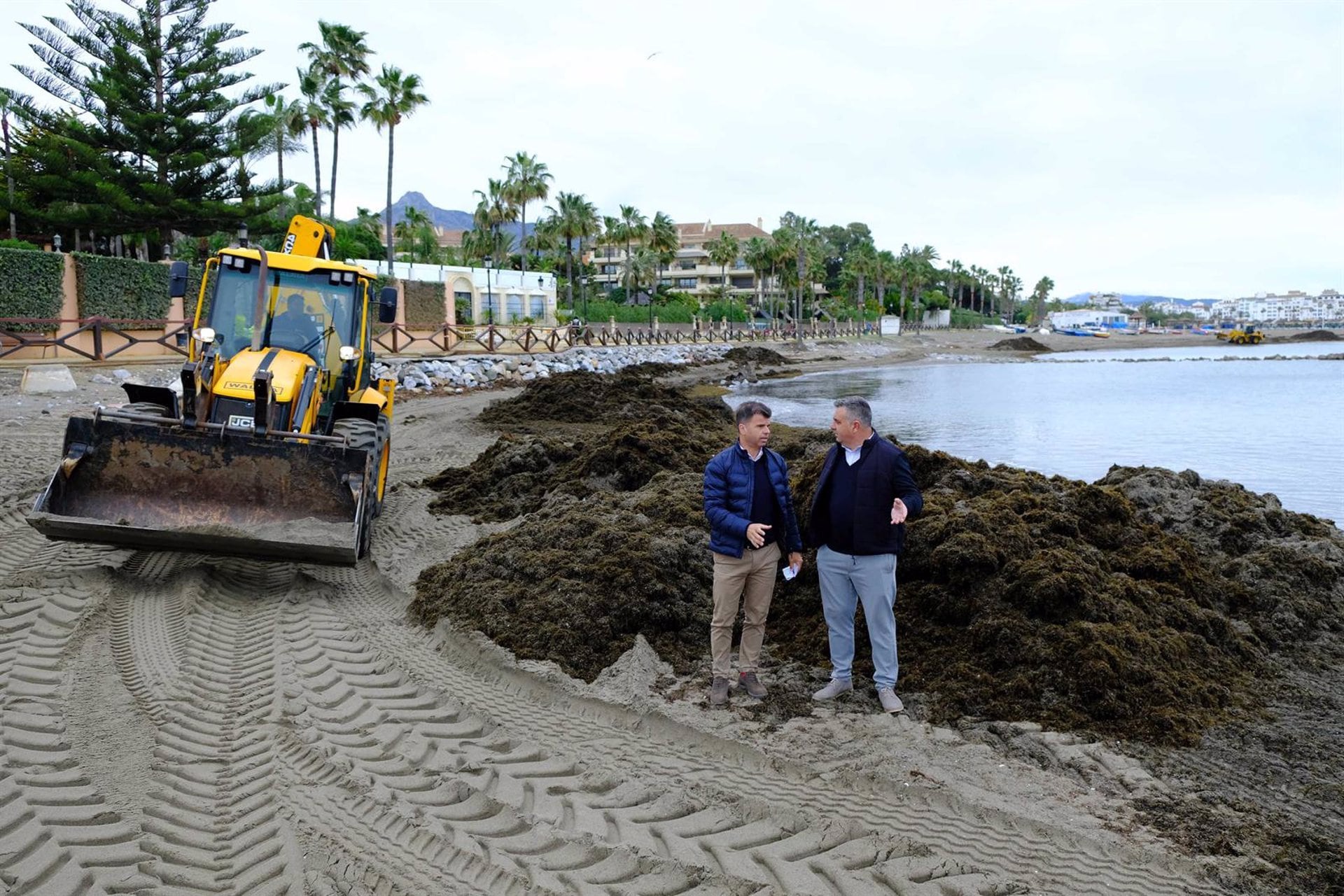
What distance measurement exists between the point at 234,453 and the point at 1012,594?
589cm

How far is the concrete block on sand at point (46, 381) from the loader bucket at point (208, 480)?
13.0 metres

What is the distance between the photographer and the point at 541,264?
80750 millimetres

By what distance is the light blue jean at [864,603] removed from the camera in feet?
17.6

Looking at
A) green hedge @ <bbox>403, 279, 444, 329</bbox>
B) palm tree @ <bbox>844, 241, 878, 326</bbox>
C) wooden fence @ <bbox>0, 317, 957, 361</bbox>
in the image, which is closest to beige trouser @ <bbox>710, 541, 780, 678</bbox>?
wooden fence @ <bbox>0, 317, 957, 361</bbox>

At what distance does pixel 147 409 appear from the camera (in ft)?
28.3

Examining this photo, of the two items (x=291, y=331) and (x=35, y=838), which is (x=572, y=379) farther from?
(x=35, y=838)

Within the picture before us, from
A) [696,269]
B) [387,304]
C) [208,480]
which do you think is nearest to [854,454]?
[208,480]

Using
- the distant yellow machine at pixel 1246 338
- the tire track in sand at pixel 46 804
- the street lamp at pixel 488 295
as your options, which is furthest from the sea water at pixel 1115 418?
the distant yellow machine at pixel 1246 338

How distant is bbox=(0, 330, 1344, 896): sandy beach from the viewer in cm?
387

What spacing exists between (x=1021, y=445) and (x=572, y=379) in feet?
35.4

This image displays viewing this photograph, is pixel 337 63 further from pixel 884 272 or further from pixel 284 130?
pixel 884 272

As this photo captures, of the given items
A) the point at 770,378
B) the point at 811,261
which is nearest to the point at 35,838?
the point at 770,378

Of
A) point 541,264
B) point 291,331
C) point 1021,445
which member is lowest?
point 1021,445

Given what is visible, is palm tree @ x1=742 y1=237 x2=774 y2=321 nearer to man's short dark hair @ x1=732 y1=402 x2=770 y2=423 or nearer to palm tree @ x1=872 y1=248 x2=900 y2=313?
palm tree @ x1=872 y1=248 x2=900 y2=313
